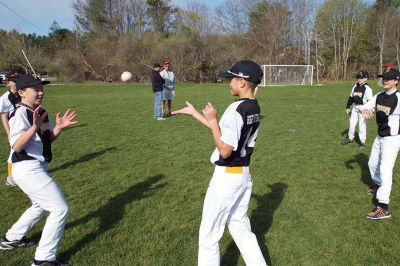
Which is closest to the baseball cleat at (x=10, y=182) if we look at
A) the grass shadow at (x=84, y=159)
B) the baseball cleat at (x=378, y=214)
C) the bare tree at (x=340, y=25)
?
the grass shadow at (x=84, y=159)

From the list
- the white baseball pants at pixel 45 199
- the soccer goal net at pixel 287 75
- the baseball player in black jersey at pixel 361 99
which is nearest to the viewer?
the white baseball pants at pixel 45 199

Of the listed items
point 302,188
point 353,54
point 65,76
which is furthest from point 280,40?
point 302,188

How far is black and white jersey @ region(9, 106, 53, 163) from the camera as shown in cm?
369

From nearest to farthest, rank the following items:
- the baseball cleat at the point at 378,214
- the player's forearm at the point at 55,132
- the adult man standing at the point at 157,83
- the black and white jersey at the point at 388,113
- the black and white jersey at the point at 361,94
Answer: the player's forearm at the point at 55,132, the baseball cleat at the point at 378,214, the black and white jersey at the point at 388,113, the black and white jersey at the point at 361,94, the adult man standing at the point at 157,83

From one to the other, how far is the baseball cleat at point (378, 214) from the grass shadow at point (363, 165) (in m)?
1.45

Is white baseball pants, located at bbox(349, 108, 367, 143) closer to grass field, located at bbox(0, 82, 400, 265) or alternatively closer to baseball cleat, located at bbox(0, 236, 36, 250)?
grass field, located at bbox(0, 82, 400, 265)

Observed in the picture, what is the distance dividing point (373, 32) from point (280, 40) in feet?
51.1

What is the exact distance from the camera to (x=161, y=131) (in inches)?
468

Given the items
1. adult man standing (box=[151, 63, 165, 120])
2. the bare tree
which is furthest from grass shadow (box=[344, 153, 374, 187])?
the bare tree

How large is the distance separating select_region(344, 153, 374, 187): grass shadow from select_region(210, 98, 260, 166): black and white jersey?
4.50m

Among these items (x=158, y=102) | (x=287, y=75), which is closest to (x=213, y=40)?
(x=287, y=75)

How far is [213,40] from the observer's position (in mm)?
47406

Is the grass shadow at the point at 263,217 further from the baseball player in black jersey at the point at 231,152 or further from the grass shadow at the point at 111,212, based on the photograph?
the grass shadow at the point at 111,212

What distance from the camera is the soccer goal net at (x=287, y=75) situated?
Answer: 123 feet
